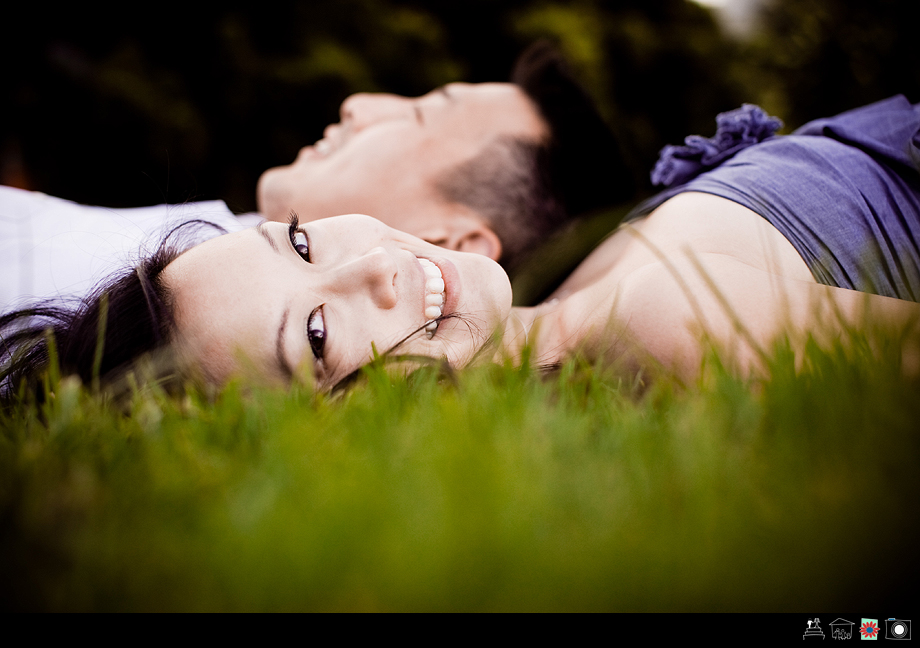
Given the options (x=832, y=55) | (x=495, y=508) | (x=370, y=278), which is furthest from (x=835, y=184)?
(x=832, y=55)

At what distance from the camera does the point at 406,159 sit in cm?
235

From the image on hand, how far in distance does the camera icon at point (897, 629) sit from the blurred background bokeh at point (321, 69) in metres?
3.90

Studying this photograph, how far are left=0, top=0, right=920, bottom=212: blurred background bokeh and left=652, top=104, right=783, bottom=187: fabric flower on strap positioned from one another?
1.94 m

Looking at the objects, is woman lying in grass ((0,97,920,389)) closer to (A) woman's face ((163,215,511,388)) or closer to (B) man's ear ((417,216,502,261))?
(A) woman's face ((163,215,511,388))

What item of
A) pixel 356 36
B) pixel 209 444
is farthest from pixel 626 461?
pixel 356 36

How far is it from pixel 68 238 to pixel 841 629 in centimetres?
245

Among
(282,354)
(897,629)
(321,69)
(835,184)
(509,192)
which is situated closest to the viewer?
(897,629)

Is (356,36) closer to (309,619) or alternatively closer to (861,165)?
(861,165)

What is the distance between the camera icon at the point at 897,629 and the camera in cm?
49

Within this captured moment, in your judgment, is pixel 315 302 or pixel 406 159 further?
pixel 406 159

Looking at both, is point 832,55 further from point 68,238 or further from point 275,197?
point 68,238

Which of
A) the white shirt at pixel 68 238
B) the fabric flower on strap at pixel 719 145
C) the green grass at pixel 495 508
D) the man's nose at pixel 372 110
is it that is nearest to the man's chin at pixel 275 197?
the white shirt at pixel 68 238

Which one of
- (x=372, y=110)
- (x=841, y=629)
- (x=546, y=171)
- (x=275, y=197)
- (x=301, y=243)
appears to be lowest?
(x=841, y=629)

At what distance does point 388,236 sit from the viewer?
57.7 inches
